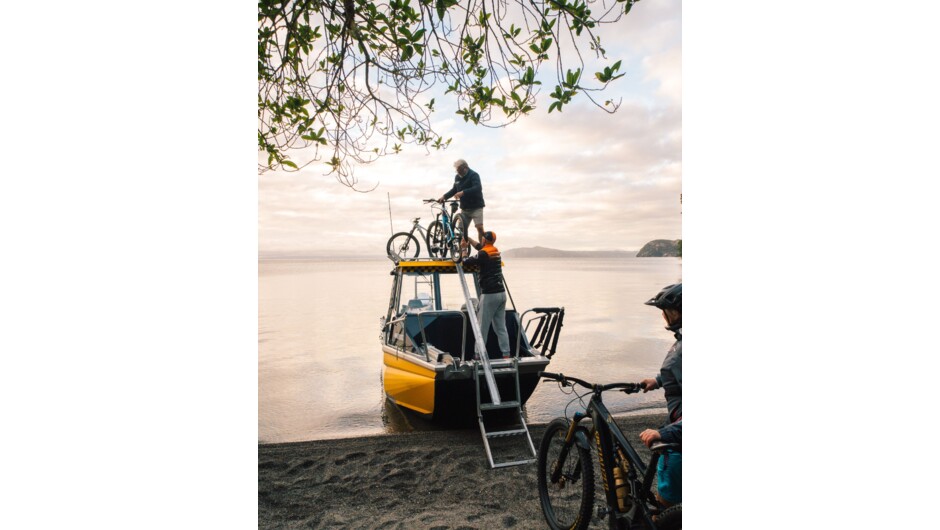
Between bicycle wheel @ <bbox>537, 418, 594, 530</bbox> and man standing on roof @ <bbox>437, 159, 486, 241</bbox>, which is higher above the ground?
man standing on roof @ <bbox>437, 159, 486, 241</bbox>

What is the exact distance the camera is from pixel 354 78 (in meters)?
3.64

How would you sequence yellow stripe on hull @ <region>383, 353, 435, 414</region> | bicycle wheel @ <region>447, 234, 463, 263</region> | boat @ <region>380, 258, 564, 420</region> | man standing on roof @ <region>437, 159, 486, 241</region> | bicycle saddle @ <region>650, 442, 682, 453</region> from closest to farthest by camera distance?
bicycle saddle @ <region>650, 442, 682, 453</region> < boat @ <region>380, 258, 564, 420</region> < yellow stripe on hull @ <region>383, 353, 435, 414</region> < bicycle wheel @ <region>447, 234, 463, 263</region> < man standing on roof @ <region>437, 159, 486, 241</region>

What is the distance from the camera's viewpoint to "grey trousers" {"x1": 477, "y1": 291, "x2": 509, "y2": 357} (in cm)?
595

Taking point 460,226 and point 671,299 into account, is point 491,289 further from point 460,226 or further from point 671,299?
point 671,299

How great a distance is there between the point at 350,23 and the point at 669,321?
245 centimetres

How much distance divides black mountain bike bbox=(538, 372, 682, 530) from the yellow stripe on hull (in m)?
2.45

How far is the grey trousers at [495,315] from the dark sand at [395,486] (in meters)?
1.05

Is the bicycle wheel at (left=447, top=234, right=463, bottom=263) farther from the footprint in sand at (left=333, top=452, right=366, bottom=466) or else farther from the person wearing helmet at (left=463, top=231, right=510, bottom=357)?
the footprint in sand at (left=333, top=452, right=366, bottom=466)

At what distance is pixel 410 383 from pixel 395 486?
6.02 feet

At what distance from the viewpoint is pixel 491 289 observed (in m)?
5.90

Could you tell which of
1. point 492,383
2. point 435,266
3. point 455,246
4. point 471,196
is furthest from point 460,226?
point 492,383

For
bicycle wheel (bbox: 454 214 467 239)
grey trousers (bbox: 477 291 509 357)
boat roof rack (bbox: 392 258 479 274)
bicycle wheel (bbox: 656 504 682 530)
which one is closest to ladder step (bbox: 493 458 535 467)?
grey trousers (bbox: 477 291 509 357)
